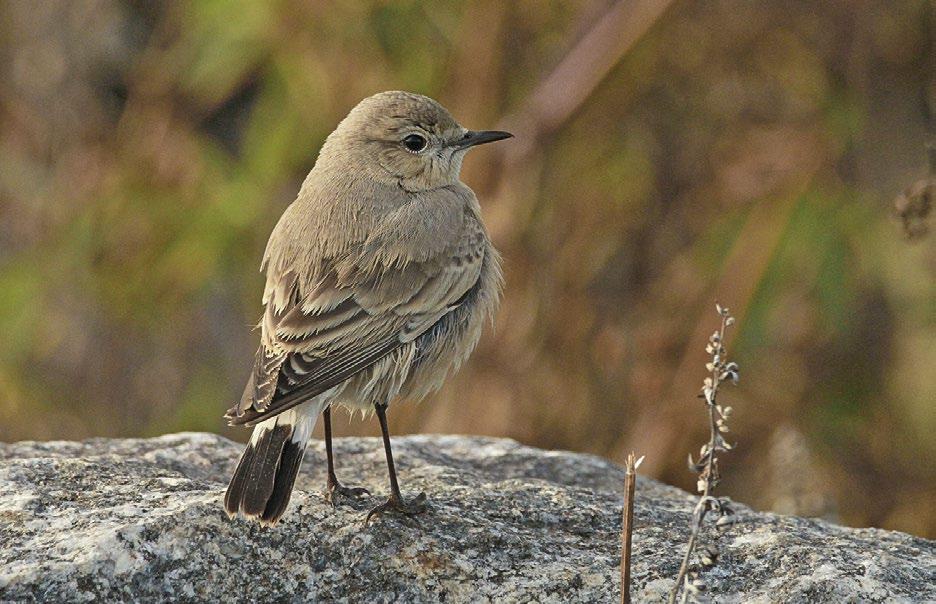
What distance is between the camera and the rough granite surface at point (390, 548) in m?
3.74

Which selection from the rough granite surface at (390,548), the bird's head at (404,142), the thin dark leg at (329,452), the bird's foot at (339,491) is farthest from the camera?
the bird's head at (404,142)

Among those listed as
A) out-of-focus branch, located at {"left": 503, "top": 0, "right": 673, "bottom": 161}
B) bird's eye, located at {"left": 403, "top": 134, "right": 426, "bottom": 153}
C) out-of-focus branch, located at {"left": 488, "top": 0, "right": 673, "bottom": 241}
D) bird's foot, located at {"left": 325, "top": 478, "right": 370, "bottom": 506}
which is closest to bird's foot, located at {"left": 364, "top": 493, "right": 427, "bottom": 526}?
bird's foot, located at {"left": 325, "top": 478, "right": 370, "bottom": 506}

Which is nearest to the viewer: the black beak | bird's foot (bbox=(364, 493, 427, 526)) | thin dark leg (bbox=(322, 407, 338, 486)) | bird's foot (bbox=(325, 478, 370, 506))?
bird's foot (bbox=(364, 493, 427, 526))

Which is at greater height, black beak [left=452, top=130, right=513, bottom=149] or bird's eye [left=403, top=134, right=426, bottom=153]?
black beak [left=452, top=130, right=513, bottom=149]

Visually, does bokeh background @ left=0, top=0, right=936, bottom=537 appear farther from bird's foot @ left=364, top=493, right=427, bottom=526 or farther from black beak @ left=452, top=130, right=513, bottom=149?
bird's foot @ left=364, top=493, right=427, bottom=526

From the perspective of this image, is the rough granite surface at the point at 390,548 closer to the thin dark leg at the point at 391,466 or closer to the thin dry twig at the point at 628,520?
the thin dark leg at the point at 391,466

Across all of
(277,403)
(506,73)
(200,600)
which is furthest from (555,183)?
(200,600)

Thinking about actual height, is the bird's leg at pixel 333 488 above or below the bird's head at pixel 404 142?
below

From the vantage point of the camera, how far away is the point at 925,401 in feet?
24.0

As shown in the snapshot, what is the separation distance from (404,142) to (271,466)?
7.25 feet

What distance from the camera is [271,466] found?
4.22 m

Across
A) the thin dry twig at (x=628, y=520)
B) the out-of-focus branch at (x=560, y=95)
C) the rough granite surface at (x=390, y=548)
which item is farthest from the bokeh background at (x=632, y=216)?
the thin dry twig at (x=628, y=520)

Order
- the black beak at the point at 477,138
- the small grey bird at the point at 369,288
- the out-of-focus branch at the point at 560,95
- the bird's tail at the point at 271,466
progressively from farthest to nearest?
the out-of-focus branch at the point at 560,95 → the black beak at the point at 477,138 → the small grey bird at the point at 369,288 → the bird's tail at the point at 271,466

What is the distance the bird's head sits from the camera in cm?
594
